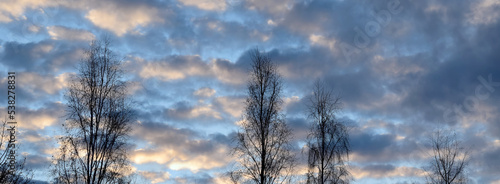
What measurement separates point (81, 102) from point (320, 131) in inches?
818

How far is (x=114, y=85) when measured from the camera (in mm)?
36844

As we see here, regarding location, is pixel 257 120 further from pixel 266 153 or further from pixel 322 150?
pixel 322 150

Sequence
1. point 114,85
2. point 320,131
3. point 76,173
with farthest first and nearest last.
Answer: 1. point 320,131
2. point 114,85
3. point 76,173

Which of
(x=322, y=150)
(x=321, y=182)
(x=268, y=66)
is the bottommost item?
(x=321, y=182)

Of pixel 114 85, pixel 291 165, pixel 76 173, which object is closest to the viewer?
pixel 76 173

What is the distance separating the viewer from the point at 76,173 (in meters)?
34.2

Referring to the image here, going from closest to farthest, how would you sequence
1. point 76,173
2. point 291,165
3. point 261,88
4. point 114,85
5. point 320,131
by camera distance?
point 76,173, point 114,85, point 291,165, point 261,88, point 320,131

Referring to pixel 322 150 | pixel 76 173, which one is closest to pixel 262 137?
pixel 322 150

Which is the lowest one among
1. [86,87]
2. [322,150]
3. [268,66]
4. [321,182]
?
[321,182]

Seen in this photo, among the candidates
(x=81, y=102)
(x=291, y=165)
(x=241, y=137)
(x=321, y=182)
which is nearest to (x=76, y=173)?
(x=81, y=102)

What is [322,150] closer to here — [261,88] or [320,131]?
[320,131]

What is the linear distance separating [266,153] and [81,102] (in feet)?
46.4

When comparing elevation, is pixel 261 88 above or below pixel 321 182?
above

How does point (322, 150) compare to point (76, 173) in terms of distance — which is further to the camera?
point (322, 150)
